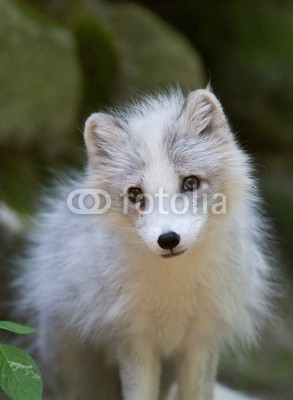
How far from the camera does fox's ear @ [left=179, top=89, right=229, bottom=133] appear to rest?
3.36m

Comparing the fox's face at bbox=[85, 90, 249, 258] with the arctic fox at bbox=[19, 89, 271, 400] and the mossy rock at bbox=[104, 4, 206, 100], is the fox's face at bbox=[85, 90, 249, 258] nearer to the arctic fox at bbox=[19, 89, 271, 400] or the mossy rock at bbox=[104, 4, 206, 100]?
the arctic fox at bbox=[19, 89, 271, 400]

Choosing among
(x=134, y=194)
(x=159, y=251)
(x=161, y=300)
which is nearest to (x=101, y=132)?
(x=134, y=194)

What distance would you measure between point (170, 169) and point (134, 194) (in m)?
0.17

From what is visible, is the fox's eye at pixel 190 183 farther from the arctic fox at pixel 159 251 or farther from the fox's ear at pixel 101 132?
the fox's ear at pixel 101 132

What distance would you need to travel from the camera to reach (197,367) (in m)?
3.66

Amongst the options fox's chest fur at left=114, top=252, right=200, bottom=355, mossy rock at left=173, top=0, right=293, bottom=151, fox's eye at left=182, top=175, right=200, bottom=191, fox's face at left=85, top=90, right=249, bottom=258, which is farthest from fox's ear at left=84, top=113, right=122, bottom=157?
mossy rock at left=173, top=0, right=293, bottom=151

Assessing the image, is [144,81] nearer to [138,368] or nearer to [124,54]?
[124,54]

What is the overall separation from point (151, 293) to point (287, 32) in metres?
4.01

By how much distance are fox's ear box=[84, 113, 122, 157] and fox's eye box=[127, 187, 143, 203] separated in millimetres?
222

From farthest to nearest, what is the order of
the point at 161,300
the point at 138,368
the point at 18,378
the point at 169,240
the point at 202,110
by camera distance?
the point at 138,368
the point at 161,300
the point at 202,110
the point at 169,240
the point at 18,378

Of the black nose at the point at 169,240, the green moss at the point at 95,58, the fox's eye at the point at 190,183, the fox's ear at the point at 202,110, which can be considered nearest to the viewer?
the black nose at the point at 169,240

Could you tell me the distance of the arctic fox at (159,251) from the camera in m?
3.24

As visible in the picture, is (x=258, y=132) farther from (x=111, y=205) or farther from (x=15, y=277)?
(x=111, y=205)

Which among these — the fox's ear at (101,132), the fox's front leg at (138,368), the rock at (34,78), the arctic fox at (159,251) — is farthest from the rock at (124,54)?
the fox's front leg at (138,368)
